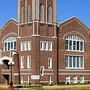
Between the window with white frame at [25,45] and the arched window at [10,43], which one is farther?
the arched window at [10,43]

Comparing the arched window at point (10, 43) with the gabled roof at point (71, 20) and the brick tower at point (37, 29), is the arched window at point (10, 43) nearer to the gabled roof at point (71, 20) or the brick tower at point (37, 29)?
the brick tower at point (37, 29)

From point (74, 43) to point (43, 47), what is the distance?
7733 millimetres

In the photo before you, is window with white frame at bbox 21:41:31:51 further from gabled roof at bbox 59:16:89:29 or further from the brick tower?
gabled roof at bbox 59:16:89:29

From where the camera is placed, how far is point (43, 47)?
241 feet

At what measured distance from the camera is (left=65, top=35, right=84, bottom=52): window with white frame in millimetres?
78625

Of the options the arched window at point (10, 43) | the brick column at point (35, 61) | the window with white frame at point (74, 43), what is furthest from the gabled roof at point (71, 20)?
the arched window at point (10, 43)

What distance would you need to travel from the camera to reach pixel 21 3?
76.7 metres

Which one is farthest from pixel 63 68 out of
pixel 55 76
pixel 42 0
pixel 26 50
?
pixel 42 0

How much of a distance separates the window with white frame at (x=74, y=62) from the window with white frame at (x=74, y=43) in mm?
1566

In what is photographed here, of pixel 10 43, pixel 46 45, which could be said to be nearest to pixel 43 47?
pixel 46 45

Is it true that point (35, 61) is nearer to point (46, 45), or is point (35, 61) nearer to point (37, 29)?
point (46, 45)

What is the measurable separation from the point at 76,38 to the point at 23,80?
12186mm

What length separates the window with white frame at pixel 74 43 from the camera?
7862cm

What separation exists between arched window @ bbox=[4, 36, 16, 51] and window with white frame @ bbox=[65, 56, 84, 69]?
9470 millimetres
